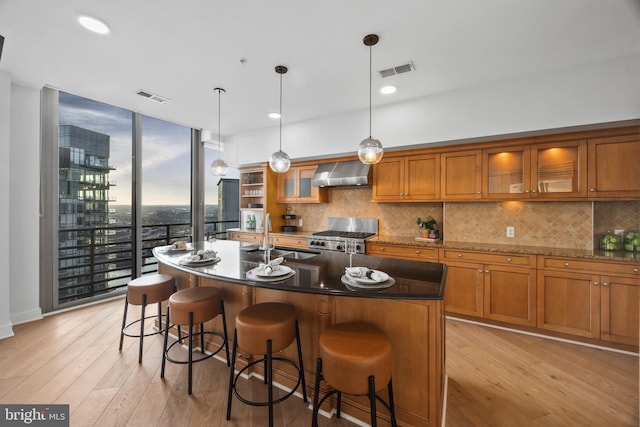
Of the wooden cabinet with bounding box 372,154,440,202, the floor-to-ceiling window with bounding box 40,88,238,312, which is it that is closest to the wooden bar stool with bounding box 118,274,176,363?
the floor-to-ceiling window with bounding box 40,88,238,312

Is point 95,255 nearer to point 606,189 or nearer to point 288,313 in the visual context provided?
point 288,313

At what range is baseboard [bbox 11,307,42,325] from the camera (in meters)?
3.08

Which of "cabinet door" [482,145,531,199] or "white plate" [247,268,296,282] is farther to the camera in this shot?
"cabinet door" [482,145,531,199]

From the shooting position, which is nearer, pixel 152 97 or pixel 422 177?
pixel 152 97

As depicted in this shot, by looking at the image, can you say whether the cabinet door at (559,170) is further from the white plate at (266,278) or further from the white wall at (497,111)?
the white plate at (266,278)

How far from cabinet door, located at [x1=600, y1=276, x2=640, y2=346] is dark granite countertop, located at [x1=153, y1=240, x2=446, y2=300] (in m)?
1.94

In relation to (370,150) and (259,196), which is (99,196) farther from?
(370,150)

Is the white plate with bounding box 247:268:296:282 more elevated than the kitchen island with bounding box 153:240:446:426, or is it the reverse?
the white plate with bounding box 247:268:296:282

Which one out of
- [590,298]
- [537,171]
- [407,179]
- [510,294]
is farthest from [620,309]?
[407,179]

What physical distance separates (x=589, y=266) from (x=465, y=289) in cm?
115

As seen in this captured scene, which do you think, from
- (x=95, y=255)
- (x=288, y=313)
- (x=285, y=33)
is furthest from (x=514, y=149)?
(x=95, y=255)

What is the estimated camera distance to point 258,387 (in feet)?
6.85

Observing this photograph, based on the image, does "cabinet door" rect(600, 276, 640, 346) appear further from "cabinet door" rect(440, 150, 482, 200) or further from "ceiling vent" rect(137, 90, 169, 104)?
"ceiling vent" rect(137, 90, 169, 104)

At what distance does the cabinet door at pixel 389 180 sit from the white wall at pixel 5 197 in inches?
172
